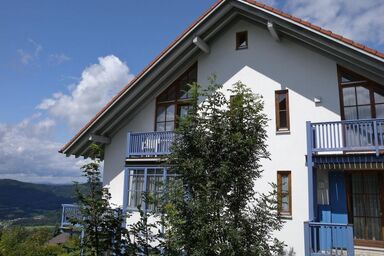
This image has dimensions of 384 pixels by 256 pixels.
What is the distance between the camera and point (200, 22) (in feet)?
46.1

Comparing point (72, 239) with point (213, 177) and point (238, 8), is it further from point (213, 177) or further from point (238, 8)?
point (238, 8)

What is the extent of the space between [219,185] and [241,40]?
1003 centimetres

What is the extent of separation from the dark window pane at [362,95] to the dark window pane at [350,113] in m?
0.30

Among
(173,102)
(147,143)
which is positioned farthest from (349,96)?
(147,143)

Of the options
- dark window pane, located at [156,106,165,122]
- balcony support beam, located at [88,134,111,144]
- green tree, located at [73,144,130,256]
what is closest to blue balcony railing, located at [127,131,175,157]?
dark window pane, located at [156,106,165,122]

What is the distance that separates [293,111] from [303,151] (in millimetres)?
1562

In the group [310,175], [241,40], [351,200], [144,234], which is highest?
[241,40]

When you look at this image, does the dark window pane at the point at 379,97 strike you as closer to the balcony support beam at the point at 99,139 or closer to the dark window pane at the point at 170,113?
the dark window pane at the point at 170,113

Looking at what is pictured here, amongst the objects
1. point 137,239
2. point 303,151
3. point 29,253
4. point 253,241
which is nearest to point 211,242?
point 253,241

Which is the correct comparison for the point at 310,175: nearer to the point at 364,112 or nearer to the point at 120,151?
the point at 364,112

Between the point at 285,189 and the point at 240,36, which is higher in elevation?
the point at 240,36

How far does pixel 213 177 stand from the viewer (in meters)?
6.03

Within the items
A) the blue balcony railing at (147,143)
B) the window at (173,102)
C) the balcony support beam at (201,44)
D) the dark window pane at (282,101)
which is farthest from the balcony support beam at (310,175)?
the window at (173,102)

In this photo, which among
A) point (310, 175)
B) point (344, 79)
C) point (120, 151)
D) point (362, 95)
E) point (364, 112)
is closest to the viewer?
point (310, 175)
